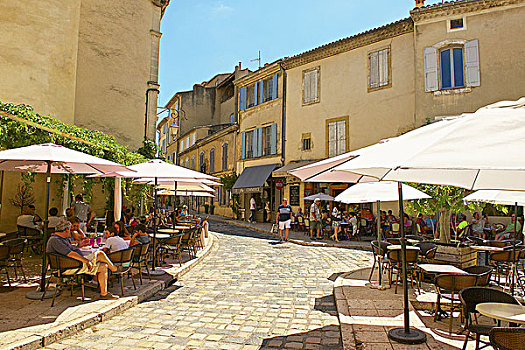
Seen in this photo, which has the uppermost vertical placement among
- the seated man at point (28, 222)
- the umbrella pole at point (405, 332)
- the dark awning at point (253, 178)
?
the dark awning at point (253, 178)

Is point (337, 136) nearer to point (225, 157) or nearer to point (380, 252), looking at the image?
point (225, 157)

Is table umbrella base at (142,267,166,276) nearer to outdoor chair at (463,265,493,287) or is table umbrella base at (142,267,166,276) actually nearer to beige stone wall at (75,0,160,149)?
outdoor chair at (463,265,493,287)

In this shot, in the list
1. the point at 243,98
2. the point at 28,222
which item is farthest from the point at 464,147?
the point at 243,98

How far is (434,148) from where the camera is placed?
3.15 m

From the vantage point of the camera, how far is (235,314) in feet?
18.7

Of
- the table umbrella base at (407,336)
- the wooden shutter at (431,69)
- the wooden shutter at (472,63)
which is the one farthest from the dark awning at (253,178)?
the table umbrella base at (407,336)

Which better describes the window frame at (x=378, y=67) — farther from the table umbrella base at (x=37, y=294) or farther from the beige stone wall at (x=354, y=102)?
the table umbrella base at (x=37, y=294)

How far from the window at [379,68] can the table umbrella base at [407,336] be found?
14971mm

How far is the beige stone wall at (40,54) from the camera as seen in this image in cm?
1146

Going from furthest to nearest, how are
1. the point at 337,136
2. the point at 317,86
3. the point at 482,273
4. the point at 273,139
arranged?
the point at 273,139 < the point at 317,86 < the point at 337,136 < the point at 482,273

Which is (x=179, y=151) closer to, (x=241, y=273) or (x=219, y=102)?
(x=219, y=102)

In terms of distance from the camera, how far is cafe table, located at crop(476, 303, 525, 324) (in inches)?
131

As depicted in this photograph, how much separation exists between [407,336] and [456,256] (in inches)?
134

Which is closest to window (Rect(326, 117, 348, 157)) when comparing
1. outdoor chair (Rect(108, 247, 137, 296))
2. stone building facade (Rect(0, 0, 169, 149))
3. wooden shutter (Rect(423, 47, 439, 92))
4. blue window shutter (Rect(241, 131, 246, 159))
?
wooden shutter (Rect(423, 47, 439, 92))
